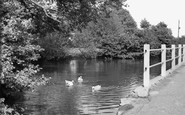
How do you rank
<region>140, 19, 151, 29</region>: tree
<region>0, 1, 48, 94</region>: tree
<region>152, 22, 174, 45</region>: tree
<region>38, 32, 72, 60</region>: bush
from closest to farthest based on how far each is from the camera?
1. <region>0, 1, 48, 94</region>: tree
2. <region>38, 32, 72, 60</region>: bush
3. <region>152, 22, 174, 45</region>: tree
4. <region>140, 19, 151, 29</region>: tree

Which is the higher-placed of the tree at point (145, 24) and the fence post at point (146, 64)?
the tree at point (145, 24)

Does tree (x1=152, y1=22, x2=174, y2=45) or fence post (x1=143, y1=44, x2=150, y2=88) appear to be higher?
tree (x1=152, y1=22, x2=174, y2=45)

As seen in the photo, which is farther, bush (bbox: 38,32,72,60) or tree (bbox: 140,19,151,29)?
tree (bbox: 140,19,151,29)

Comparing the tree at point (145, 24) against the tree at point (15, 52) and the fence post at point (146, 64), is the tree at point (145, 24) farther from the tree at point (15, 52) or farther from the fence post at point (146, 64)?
the tree at point (15, 52)

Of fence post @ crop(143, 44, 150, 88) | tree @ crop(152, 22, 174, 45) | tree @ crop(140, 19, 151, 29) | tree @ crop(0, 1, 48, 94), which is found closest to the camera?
tree @ crop(0, 1, 48, 94)

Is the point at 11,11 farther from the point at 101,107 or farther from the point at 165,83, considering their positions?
the point at 101,107

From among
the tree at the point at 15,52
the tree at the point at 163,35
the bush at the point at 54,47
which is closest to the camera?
the tree at the point at 15,52

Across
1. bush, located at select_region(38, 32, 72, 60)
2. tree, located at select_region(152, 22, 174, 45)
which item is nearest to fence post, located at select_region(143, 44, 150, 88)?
bush, located at select_region(38, 32, 72, 60)

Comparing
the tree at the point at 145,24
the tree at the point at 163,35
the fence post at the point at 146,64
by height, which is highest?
the tree at the point at 145,24

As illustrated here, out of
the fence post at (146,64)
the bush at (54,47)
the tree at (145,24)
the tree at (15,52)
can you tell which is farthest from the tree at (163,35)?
the tree at (15,52)

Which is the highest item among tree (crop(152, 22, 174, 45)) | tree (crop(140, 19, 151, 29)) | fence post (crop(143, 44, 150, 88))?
tree (crop(140, 19, 151, 29))

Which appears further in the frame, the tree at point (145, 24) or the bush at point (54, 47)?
the tree at point (145, 24)

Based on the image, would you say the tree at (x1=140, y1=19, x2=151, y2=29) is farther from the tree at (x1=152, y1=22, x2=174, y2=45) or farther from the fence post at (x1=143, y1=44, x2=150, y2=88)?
the fence post at (x1=143, y1=44, x2=150, y2=88)

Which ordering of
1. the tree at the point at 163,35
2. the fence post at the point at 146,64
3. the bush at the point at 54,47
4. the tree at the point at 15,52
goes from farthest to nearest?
the tree at the point at 163,35 < the bush at the point at 54,47 < the fence post at the point at 146,64 < the tree at the point at 15,52
